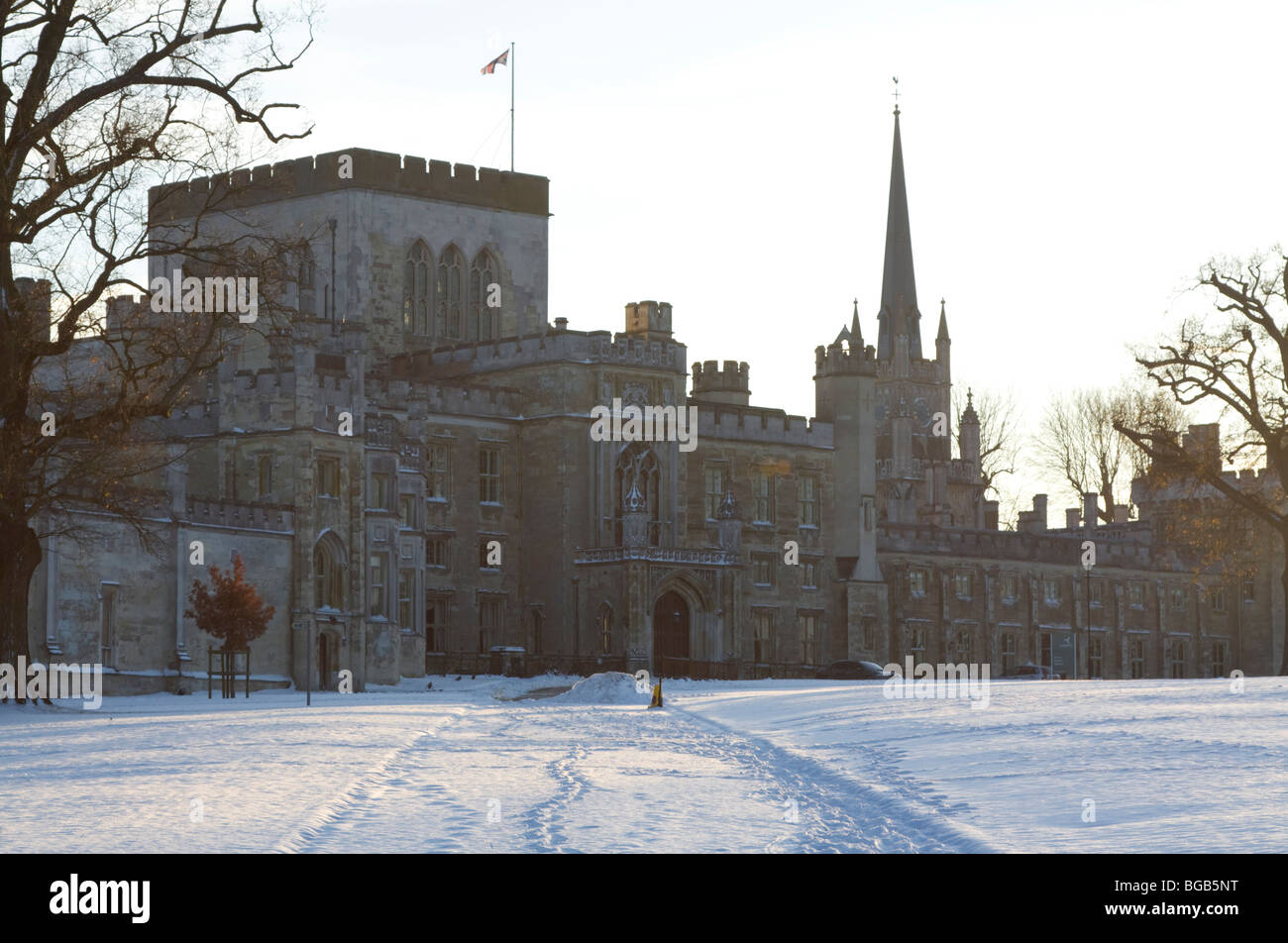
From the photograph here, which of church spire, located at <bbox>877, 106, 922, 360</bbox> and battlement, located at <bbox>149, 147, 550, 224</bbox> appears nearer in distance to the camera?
battlement, located at <bbox>149, 147, 550, 224</bbox>

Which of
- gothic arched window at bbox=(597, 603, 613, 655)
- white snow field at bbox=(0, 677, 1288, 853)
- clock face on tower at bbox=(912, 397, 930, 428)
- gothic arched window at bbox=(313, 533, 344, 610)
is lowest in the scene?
white snow field at bbox=(0, 677, 1288, 853)

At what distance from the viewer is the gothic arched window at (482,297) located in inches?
3270

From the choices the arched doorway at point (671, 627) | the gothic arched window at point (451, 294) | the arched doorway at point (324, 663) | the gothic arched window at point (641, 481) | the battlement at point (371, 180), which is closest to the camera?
the arched doorway at point (324, 663)

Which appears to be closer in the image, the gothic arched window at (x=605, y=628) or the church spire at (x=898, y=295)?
the gothic arched window at (x=605, y=628)

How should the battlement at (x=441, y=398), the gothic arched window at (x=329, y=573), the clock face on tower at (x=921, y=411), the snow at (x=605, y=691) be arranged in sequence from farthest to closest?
1. the clock face on tower at (x=921, y=411)
2. the battlement at (x=441, y=398)
3. the gothic arched window at (x=329, y=573)
4. the snow at (x=605, y=691)

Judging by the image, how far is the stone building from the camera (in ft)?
195

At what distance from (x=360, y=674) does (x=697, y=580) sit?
16.5 metres

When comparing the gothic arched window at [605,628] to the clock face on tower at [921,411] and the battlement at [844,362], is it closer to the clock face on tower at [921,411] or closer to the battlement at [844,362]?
the battlement at [844,362]

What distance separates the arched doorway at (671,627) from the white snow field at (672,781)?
115ft

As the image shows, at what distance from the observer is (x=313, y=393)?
6159 centimetres

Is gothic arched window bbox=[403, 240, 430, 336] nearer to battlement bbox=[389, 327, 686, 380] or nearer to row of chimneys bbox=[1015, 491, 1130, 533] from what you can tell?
battlement bbox=[389, 327, 686, 380]

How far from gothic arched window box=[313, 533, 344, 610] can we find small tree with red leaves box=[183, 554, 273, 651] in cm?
986

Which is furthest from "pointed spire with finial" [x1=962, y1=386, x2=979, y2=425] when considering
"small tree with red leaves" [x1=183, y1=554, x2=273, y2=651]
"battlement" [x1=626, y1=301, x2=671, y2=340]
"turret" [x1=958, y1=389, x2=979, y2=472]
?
"small tree with red leaves" [x1=183, y1=554, x2=273, y2=651]

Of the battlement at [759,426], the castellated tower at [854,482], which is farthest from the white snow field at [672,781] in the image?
the castellated tower at [854,482]
